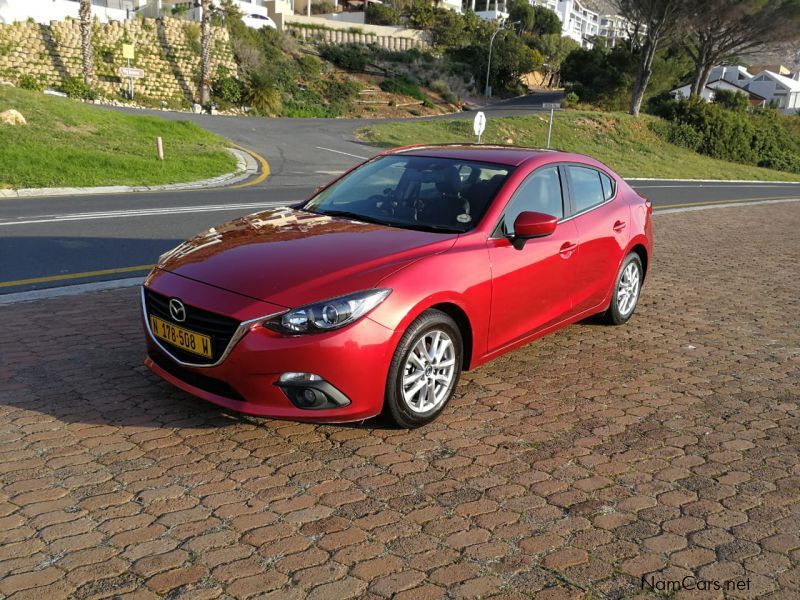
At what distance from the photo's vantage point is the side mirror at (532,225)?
4.74m

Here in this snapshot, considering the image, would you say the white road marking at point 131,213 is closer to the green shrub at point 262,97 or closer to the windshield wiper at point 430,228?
the windshield wiper at point 430,228

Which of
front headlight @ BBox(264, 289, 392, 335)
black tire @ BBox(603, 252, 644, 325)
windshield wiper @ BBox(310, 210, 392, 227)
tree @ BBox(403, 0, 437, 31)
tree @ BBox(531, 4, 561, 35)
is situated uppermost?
tree @ BBox(531, 4, 561, 35)

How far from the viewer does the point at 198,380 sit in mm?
4059

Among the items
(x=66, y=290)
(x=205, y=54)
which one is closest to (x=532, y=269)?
(x=66, y=290)

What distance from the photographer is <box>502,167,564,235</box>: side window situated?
4.96 m

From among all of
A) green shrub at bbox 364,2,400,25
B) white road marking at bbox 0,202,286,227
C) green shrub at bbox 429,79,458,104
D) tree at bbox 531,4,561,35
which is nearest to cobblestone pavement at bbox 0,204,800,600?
white road marking at bbox 0,202,286,227

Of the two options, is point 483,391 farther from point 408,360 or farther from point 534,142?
point 534,142

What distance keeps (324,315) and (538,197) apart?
2.20m

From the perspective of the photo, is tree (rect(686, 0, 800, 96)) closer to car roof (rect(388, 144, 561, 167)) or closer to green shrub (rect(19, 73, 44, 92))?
green shrub (rect(19, 73, 44, 92))

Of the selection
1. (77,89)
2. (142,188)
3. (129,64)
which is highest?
(129,64)

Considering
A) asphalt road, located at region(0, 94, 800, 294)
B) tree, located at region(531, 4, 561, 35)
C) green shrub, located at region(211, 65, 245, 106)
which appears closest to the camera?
asphalt road, located at region(0, 94, 800, 294)

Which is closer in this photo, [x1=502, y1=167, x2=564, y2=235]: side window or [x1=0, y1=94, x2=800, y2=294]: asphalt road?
[x1=502, y1=167, x2=564, y2=235]: side window

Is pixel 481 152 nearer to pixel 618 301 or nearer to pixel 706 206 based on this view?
pixel 618 301

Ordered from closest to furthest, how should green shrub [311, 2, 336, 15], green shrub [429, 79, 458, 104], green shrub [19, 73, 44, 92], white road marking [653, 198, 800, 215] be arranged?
white road marking [653, 198, 800, 215] < green shrub [19, 73, 44, 92] < green shrub [429, 79, 458, 104] < green shrub [311, 2, 336, 15]
